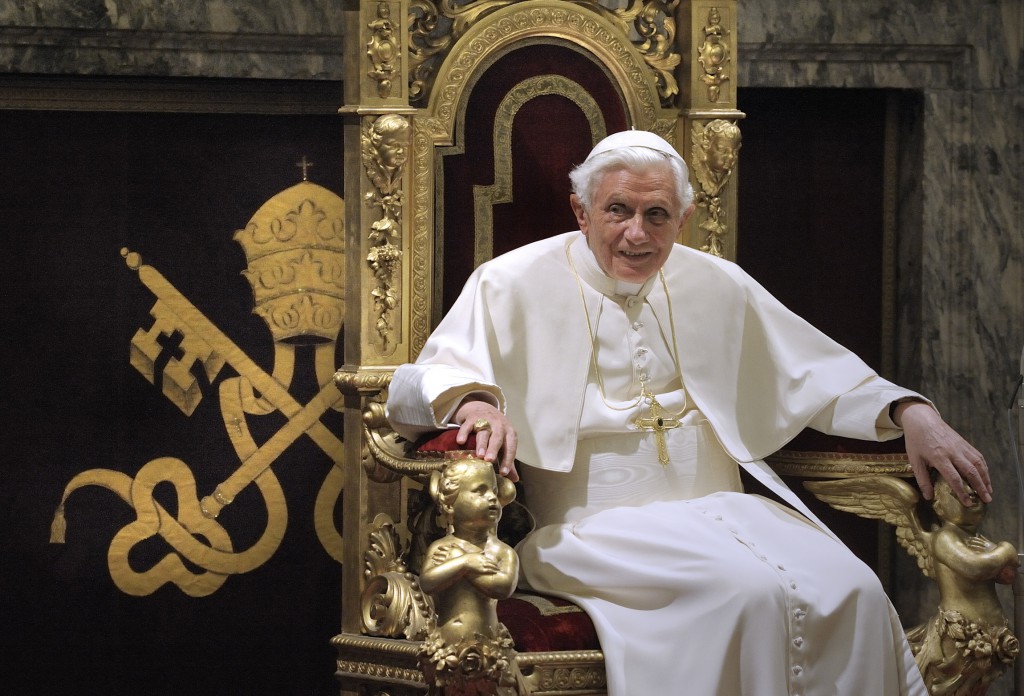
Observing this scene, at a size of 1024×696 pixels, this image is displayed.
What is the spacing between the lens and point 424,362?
3.29m

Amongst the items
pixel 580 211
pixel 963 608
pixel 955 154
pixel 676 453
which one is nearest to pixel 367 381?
pixel 580 211

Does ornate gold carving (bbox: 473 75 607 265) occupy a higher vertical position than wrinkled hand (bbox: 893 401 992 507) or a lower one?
higher

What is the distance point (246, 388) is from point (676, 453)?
158cm

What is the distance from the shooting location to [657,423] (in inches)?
134

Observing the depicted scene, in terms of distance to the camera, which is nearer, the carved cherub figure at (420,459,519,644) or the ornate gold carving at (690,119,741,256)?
A: the carved cherub figure at (420,459,519,644)

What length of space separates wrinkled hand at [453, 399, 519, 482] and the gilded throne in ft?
1.12

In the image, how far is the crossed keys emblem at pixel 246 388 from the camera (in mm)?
4352

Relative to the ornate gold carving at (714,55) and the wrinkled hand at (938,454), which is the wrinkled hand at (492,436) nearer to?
the wrinkled hand at (938,454)

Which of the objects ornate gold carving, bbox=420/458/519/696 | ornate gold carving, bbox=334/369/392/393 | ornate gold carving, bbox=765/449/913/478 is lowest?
ornate gold carving, bbox=420/458/519/696

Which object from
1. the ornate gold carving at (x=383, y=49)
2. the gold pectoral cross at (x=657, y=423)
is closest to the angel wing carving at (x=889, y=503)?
the gold pectoral cross at (x=657, y=423)

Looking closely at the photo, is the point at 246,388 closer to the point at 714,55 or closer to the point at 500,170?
the point at 500,170

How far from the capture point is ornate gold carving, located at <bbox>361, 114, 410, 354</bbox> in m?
3.48

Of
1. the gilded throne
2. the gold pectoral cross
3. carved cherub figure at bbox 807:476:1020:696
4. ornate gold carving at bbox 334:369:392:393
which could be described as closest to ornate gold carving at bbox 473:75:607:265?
the gilded throne

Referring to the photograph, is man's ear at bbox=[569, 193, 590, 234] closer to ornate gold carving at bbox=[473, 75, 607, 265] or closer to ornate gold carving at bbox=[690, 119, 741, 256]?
ornate gold carving at bbox=[473, 75, 607, 265]
